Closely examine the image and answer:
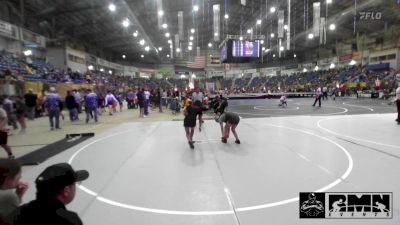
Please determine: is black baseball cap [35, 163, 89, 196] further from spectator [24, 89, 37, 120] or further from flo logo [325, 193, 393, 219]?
spectator [24, 89, 37, 120]

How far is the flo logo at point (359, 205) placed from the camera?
4086mm

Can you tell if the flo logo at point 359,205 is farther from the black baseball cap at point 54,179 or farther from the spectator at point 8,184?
the spectator at point 8,184

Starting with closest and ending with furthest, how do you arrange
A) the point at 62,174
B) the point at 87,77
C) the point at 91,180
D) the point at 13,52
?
1. the point at 62,174
2. the point at 91,180
3. the point at 13,52
4. the point at 87,77

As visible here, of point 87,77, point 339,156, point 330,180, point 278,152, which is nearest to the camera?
point 330,180

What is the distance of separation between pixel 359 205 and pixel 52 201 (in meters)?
4.28

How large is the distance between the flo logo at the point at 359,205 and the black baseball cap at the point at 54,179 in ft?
11.5

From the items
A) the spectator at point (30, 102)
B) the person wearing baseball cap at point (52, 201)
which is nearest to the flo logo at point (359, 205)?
the person wearing baseball cap at point (52, 201)

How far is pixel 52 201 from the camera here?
1778mm

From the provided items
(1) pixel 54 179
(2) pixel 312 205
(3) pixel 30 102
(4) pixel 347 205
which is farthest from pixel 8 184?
(3) pixel 30 102

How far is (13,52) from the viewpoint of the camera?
26547 mm

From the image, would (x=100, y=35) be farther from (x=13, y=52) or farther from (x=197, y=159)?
(x=197, y=159)

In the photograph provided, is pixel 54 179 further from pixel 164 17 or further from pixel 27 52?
pixel 164 17

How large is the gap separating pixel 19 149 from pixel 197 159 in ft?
18.8

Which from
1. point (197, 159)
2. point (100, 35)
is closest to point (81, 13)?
point (100, 35)
